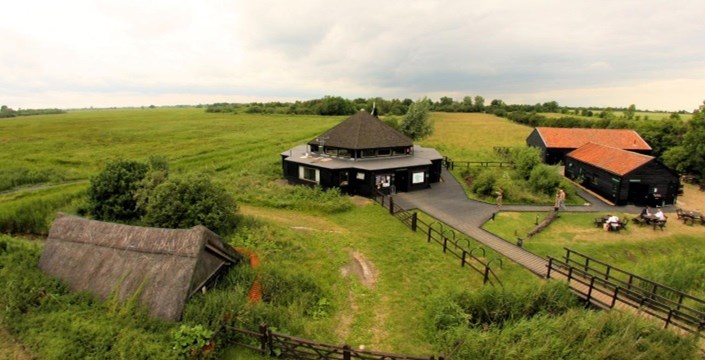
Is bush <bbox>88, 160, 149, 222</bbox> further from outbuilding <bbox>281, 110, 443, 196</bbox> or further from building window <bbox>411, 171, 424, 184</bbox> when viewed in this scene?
building window <bbox>411, 171, 424, 184</bbox>

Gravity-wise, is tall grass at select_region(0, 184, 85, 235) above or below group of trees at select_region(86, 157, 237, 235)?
below

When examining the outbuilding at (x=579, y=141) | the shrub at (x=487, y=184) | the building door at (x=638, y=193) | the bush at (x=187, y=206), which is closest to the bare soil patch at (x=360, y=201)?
the shrub at (x=487, y=184)

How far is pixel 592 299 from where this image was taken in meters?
12.4

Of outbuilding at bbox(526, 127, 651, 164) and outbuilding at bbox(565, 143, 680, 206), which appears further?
outbuilding at bbox(526, 127, 651, 164)

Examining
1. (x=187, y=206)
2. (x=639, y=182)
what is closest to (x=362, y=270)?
(x=187, y=206)

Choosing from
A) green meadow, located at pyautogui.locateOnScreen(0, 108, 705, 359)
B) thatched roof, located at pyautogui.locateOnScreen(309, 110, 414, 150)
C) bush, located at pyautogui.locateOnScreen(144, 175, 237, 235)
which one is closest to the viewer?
Result: green meadow, located at pyautogui.locateOnScreen(0, 108, 705, 359)

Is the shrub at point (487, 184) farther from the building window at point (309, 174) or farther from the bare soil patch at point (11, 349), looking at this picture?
the bare soil patch at point (11, 349)

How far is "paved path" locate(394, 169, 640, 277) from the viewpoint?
17.1 meters

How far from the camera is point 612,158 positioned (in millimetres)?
28688

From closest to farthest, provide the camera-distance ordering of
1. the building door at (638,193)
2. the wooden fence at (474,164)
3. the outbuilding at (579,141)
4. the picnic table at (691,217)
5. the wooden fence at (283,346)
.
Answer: the wooden fence at (283,346) → the picnic table at (691,217) → the building door at (638,193) → the wooden fence at (474,164) → the outbuilding at (579,141)

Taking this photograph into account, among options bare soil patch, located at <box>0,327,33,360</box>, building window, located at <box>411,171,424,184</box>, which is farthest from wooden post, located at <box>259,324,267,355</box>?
building window, located at <box>411,171,424,184</box>

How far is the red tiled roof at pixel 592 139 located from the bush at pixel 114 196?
41722mm

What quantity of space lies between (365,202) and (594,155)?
73.7 ft

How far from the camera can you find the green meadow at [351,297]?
951 centimetres
